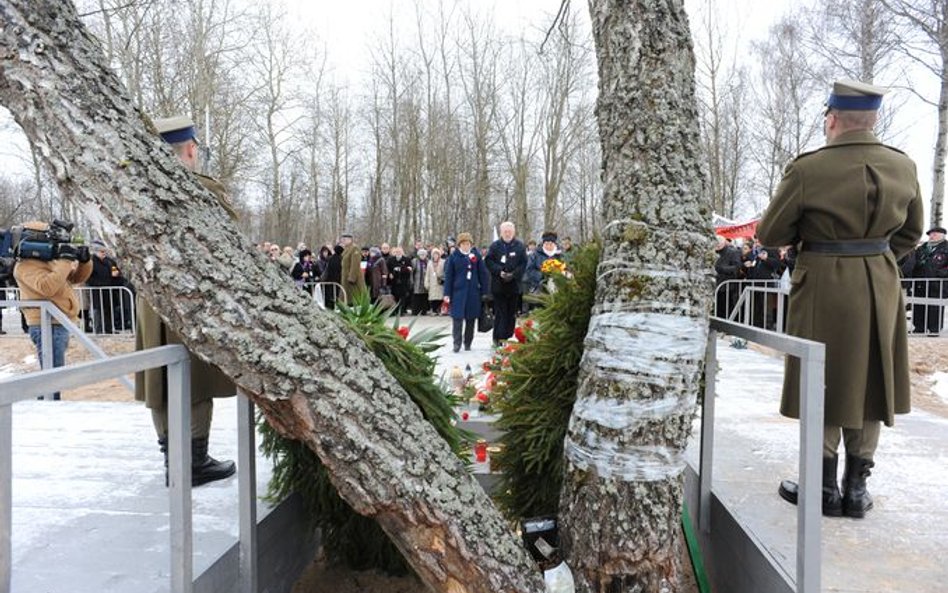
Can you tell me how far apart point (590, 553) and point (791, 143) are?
28265 mm

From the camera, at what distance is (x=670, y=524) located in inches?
82.0

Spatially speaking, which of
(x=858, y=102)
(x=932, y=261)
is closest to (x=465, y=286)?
(x=858, y=102)

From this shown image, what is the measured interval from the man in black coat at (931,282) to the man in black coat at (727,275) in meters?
2.70

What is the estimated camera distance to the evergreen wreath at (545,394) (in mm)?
2639

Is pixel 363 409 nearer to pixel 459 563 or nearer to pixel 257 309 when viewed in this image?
pixel 257 309

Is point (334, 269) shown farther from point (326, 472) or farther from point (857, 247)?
point (857, 247)

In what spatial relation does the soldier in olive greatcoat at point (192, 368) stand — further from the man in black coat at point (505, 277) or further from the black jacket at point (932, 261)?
the black jacket at point (932, 261)

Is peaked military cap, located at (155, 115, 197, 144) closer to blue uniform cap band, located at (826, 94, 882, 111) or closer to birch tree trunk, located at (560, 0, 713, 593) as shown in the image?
birch tree trunk, located at (560, 0, 713, 593)

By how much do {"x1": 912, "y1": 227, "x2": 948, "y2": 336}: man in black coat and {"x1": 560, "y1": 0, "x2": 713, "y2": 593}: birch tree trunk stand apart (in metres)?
10.1

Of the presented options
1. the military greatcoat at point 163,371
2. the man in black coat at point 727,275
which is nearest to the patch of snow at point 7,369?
the military greatcoat at point 163,371

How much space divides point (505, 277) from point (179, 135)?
627 cm

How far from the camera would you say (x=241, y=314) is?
1758mm

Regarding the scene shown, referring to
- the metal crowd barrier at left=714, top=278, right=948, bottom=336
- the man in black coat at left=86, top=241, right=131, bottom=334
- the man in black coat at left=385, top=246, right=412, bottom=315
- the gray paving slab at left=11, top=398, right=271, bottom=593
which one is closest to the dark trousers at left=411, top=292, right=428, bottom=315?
the man in black coat at left=385, top=246, right=412, bottom=315

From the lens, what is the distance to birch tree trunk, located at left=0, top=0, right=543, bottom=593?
1.62 meters
